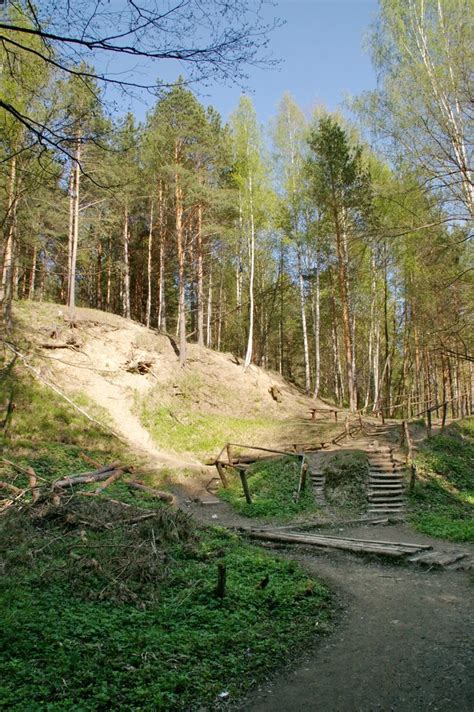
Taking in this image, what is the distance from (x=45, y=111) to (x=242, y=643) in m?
9.97

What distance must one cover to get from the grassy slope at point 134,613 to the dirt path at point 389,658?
1.12 ft

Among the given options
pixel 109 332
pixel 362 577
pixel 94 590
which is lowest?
pixel 362 577

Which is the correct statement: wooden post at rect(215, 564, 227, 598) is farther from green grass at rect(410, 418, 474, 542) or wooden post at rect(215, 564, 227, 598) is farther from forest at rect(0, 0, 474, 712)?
green grass at rect(410, 418, 474, 542)

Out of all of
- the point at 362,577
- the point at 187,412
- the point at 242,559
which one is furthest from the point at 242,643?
the point at 187,412

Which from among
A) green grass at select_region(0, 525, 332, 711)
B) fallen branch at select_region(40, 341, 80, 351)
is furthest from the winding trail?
fallen branch at select_region(40, 341, 80, 351)

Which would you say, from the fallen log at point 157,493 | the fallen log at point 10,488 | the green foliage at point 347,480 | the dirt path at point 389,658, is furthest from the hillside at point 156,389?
the dirt path at point 389,658

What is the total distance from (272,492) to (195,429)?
A: 6.37m

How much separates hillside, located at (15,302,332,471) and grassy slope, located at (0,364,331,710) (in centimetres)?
867

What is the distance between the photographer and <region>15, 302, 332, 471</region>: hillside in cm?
1839

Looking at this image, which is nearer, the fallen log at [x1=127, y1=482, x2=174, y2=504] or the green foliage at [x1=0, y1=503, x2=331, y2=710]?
the green foliage at [x1=0, y1=503, x2=331, y2=710]

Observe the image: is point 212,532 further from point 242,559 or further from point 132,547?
point 132,547

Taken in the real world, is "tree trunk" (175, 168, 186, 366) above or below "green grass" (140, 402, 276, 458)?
above

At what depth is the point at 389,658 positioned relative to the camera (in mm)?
4664

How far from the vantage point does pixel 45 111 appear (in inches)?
370
